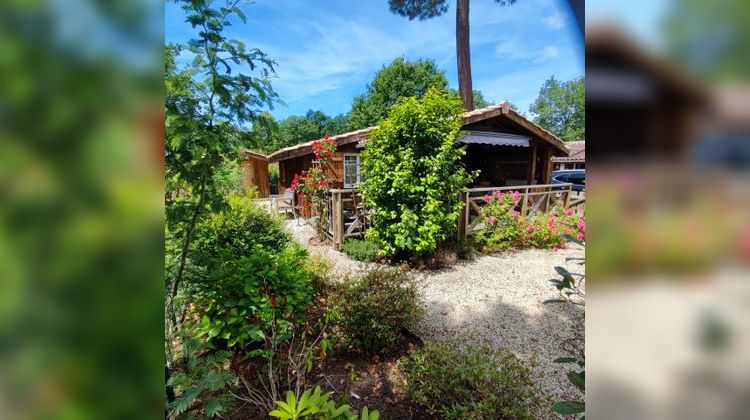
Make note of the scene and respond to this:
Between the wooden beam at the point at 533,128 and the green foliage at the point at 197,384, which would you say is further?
the wooden beam at the point at 533,128

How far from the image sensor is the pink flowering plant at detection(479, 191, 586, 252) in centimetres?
670

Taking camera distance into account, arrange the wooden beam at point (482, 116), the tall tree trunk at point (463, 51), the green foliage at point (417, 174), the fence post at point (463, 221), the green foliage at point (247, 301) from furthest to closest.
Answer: the tall tree trunk at point (463, 51), the wooden beam at point (482, 116), the fence post at point (463, 221), the green foliage at point (417, 174), the green foliage at point (247, 301)

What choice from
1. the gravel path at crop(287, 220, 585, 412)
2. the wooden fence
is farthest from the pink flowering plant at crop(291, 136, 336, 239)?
the gravel path at crop(287, 220, 585, 412)

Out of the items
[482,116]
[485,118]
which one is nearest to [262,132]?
[482,116]

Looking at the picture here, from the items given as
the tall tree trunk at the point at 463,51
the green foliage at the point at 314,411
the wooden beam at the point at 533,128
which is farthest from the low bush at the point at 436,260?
the tall tree trunk at the point at 463,51

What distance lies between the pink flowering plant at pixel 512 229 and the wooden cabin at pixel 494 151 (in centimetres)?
198

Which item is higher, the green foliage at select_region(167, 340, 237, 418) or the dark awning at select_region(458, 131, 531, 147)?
the dark awning at select_region(458, 131, 531, 147)

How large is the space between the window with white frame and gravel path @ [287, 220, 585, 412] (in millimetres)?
4188

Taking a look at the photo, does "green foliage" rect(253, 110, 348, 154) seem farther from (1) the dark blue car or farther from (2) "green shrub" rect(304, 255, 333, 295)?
(2) "green shrub" rect(304, 255, 333, 295)

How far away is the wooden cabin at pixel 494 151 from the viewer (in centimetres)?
845

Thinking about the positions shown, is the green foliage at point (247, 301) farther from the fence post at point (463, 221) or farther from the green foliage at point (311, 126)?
the green foliage at point (311, 126)
